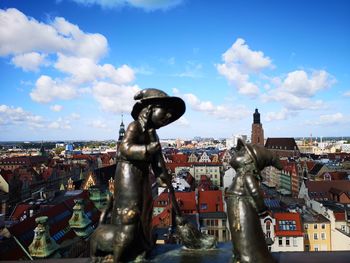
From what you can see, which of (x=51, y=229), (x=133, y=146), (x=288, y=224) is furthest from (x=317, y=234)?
(x=133, y=146)

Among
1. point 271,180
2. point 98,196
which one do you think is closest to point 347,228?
point 98,196

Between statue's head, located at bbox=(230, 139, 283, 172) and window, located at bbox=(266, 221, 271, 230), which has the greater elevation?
statue's head, located at bbox=(230, 139, 283, 172)

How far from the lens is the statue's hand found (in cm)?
481

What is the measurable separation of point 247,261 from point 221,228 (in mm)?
36383

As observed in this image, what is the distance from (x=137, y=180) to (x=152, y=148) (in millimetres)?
519

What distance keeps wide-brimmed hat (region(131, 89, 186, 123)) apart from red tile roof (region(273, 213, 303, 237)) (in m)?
30.3

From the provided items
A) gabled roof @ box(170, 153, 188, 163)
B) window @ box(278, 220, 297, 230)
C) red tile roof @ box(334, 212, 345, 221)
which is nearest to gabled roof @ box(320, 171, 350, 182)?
red tile roof @ box(334, 212, 345, 221)

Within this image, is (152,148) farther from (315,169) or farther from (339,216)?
(315,169)

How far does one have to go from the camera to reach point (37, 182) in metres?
70.8

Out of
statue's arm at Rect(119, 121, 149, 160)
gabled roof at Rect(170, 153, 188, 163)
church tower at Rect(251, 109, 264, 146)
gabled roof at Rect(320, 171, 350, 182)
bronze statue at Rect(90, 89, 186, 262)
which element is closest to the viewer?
bronze statue at Rect(90, 89, 186, 262)

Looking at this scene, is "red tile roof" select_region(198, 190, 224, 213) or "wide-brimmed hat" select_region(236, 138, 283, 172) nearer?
"wide-brimmed hat" select_region(236, 138, 283, 172)

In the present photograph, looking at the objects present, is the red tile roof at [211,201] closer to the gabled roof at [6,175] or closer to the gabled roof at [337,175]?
the gabled roof at [337,175]

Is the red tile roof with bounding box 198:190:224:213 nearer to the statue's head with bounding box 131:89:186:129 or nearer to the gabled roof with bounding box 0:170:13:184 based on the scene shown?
the statue's head with bounding box 131:89:186:129

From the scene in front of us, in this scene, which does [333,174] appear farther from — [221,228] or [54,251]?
[54,251]
